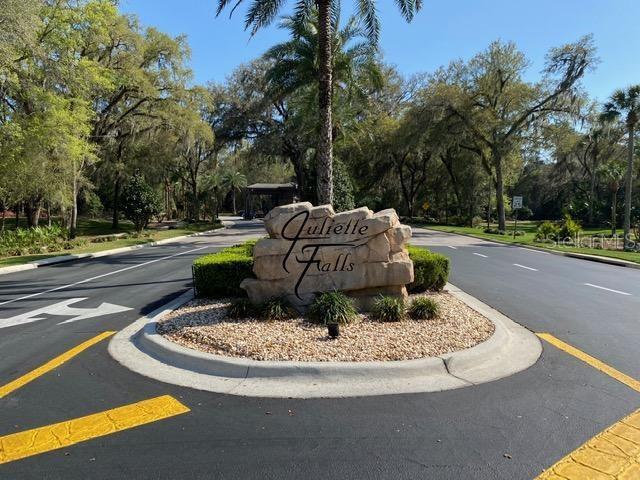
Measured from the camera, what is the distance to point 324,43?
10.9 meters

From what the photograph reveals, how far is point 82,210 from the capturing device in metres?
49.8

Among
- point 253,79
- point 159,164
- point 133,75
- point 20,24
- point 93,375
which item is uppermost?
point 253,79

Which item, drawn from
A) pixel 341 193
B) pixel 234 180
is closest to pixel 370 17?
pixel 341 193

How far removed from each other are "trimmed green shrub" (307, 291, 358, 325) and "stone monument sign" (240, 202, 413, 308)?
369 millimetres

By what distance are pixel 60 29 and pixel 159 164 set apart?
18096 millimetres

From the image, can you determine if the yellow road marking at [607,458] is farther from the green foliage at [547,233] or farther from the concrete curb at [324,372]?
the green foliage at [547,233]

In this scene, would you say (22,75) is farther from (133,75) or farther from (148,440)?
(148,440)

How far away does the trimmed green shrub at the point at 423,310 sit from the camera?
6750 millimetres

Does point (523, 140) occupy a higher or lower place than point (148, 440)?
higher

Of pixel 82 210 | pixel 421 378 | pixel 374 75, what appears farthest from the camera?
pixel 82 210

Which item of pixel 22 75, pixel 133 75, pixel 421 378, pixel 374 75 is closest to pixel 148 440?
pixel 421 378

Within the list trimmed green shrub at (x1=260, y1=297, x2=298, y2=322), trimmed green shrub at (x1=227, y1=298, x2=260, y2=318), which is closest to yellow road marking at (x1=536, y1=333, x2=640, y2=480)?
trimmed green shrub at (x1=260, y1=297, x2=298, y2=322)

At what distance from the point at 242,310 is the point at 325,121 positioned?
18.0 ft

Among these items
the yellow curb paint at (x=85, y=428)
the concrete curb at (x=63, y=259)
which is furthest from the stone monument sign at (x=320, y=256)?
the concrete curb at (x=63, y=259)
